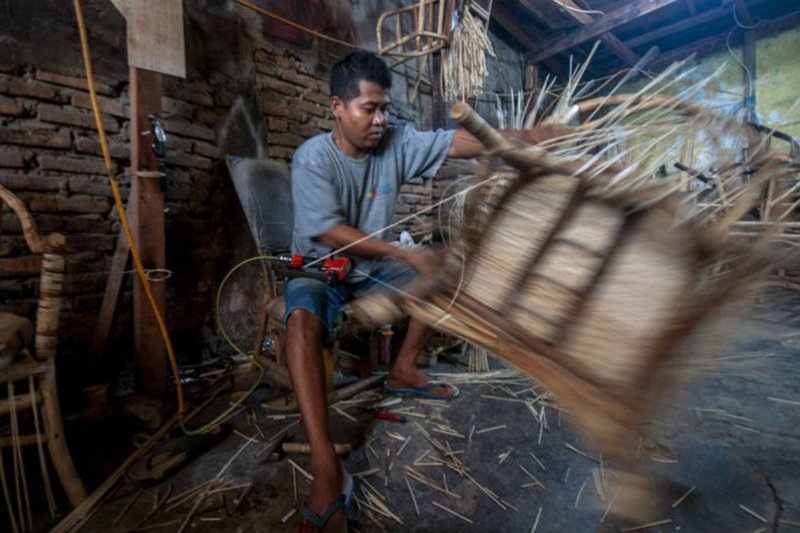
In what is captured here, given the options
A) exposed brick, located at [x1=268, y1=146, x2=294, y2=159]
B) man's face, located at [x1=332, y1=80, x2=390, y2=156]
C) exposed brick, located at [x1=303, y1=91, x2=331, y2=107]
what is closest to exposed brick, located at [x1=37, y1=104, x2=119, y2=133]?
exposed brick, located at [x1=268, y1=146, x2=294, y2=159]

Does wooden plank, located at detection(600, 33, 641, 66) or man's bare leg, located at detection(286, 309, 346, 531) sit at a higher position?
wooden plank, located at detection(600, 33, 641, 66)

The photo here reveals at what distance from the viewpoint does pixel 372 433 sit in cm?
192

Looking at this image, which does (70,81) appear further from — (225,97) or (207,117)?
(225,97)

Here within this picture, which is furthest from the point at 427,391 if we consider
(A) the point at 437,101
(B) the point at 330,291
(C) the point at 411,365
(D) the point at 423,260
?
(A) the point at 437,101

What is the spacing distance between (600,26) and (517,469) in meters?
6.29

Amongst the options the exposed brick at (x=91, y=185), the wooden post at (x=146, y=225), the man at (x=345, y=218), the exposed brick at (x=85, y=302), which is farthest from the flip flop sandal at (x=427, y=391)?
the exposed brick at (x=91, y=185)

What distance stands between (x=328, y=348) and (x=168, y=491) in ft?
2.81

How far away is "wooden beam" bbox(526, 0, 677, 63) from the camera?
5.21m

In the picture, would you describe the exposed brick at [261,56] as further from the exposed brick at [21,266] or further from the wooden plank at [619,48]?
the wooden plank at [619,48]

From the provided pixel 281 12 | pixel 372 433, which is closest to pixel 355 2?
pixel 281 12

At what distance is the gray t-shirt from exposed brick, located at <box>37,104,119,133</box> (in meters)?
1.25

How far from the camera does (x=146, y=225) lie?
78.7 inches

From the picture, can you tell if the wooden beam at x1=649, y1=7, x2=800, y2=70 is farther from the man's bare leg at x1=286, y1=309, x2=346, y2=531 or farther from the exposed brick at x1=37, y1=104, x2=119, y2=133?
the exposed brick at x1=37, y1=104, x2=119, y2=133

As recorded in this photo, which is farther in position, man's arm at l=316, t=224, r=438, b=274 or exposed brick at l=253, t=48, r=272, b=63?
exposed brick at l=253, t=48, r=272, b=63
